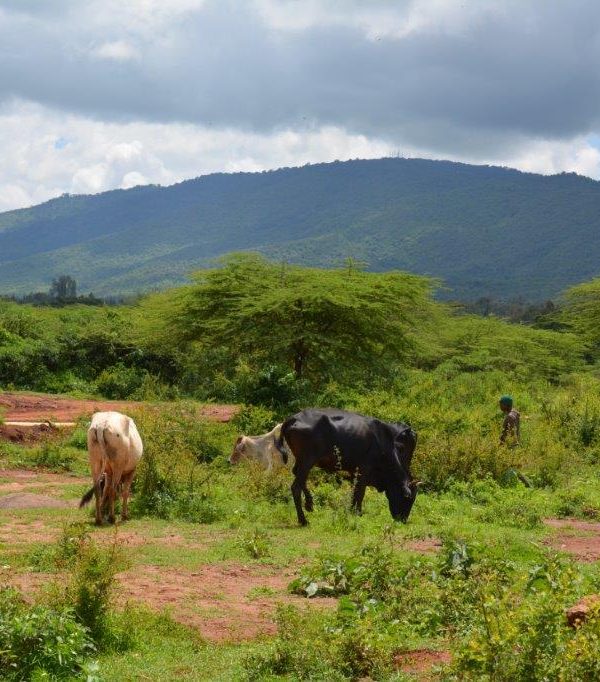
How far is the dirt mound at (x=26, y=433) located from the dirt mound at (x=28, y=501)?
5210mm

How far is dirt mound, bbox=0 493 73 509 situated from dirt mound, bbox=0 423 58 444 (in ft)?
17.1

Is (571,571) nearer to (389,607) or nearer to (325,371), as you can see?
(389,607)

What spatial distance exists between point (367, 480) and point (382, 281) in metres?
13.3

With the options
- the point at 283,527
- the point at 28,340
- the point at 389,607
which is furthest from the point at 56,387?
the point at 389,607

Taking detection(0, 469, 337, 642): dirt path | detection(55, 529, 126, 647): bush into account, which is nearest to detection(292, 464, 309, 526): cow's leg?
detection(0, 469, 337, 642): dirt path

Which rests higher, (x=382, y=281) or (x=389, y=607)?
(x=382, y=281)

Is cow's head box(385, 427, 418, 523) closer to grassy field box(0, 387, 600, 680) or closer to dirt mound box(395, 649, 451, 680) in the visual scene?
grassy field box(0, 387, 600, 680)

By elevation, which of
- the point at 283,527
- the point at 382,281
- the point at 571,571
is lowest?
the point at 283,527

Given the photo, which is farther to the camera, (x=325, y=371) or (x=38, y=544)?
(x=325, y=371)

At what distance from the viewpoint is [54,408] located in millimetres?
25375

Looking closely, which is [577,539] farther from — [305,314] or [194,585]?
[305,314]

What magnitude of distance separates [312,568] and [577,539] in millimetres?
4335

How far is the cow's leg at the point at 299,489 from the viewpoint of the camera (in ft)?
42.3

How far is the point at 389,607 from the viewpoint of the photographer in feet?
27.1
